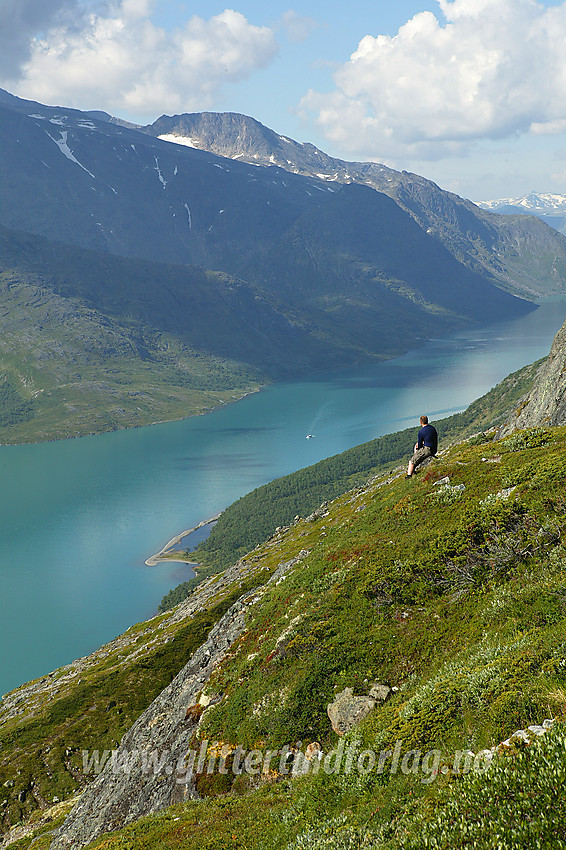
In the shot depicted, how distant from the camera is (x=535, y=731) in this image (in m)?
11.9

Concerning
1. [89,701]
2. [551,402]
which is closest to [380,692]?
[551,402]

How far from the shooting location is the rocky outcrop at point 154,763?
26578 mm

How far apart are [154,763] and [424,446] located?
25.5 metres

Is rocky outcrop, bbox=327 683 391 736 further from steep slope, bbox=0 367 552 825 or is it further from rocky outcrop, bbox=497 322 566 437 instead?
steep slope, bbox=0 367 552 825

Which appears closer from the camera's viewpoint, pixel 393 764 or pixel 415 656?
pixel 393 764

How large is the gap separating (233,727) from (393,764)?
11.8 m

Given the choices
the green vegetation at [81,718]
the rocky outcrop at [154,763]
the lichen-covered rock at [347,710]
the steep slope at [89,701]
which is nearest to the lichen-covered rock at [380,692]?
the lichen-covered rock at [347,710]

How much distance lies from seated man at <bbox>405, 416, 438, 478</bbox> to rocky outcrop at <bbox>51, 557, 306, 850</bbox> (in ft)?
46.8

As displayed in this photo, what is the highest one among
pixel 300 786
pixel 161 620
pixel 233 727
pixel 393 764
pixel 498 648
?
pixel 498 648

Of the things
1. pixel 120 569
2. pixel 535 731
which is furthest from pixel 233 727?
pixel 120 569

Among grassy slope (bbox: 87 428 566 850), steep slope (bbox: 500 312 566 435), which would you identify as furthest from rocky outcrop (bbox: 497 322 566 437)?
grassy slope (bbox: 87 428 566 850)

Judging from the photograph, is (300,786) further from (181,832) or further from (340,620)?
(340,620)

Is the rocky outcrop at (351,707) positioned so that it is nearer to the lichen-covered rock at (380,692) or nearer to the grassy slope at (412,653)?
the lichen-covered rock at (380,692)

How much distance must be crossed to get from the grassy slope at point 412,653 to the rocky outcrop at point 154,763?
7.68 feet
